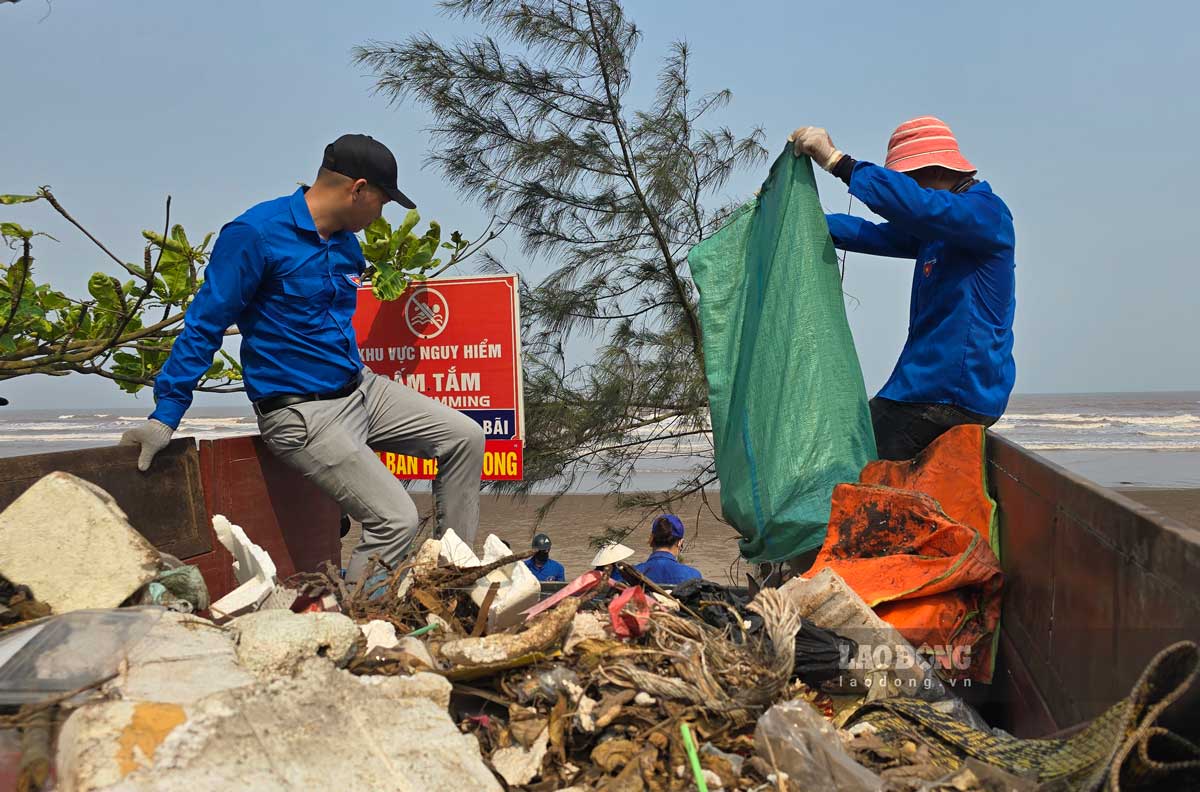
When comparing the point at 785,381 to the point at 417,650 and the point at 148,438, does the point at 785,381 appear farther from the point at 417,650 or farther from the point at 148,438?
the point at 148,438

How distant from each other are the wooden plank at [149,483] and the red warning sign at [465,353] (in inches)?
49.7

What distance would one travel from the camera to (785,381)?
3404 mm

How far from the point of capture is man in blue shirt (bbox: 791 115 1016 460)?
3133mm

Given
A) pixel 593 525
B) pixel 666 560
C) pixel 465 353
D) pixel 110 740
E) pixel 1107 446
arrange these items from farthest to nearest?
pixel 1107 446 < pixel 593 525 < pixel 465 353 < pixel 666 560 < pixel 110 740

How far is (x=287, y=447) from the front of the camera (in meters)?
3.30

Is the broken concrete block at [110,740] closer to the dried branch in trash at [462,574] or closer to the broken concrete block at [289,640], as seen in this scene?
the broken concrete block at [289,640]

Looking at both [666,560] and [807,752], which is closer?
[807,752]

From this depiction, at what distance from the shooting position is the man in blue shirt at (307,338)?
3178 mm

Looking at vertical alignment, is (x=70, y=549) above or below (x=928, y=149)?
below

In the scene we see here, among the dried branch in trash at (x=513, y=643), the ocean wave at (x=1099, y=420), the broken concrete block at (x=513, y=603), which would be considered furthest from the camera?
the ocean wave at (x=1099, y=420)

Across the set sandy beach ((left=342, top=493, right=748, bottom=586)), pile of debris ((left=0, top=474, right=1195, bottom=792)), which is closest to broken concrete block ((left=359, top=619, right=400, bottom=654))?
pile of debris ((left=0, top=474, right=1195, bottom=792))

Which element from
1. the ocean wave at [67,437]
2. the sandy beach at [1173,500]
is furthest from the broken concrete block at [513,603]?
the ocean wave at [67,437]

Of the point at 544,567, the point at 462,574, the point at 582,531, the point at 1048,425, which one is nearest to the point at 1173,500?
the point at 582,531

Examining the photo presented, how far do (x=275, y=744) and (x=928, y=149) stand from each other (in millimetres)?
2829
